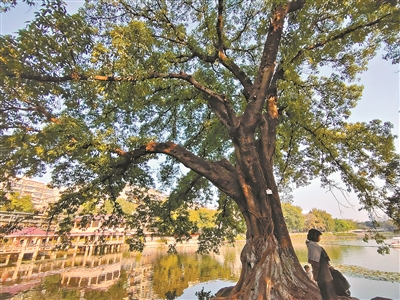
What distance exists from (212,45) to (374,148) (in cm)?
635

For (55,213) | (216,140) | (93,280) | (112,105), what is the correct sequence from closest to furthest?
(55,213), (112,105), (216,140), (93,280)

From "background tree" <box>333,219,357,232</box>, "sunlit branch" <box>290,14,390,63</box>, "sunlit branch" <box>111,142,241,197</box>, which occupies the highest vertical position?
"sunlit branch" <box>290,14,390,63</box>

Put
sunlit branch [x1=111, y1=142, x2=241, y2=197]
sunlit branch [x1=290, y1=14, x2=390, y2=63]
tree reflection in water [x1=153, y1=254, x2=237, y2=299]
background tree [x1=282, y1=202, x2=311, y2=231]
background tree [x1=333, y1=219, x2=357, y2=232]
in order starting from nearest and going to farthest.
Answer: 1. sunlit branch [x1=290, y1=14, x2=390, y2=63]
2. sunlit branch [x1=111, y1=142, x2=241, y2=197]
3. tree reflection in water [x1=153, y1=254, x2=237, y2=299]
4. background tree [x1=282, y1=202, x2=311, y2=231]
5. background tree [x1=333, y1=219, x2=357, y2=232]

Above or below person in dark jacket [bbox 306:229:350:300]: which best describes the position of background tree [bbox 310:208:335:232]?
above

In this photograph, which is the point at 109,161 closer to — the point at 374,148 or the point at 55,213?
the point at 55,213

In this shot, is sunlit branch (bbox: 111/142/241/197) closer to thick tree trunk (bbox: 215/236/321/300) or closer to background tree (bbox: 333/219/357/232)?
thick tree trunk (bbox: 215/236/321/300)

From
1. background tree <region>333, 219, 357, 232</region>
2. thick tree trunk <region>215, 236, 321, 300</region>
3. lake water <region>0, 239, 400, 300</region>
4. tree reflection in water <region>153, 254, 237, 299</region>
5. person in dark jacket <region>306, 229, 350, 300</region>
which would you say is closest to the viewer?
thick tree trunk <region>215, 236, 321, 300</region>

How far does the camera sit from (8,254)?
18.6 metres

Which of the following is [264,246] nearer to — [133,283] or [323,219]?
[133,283]

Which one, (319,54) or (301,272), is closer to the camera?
(301,272)

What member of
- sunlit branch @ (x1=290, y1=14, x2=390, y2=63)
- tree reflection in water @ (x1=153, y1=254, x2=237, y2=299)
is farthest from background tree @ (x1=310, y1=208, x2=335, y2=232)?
sunlit branch @ (x1=290, y1=14, x2=390, y2=63)

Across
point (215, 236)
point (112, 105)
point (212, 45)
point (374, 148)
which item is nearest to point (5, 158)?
point (112, 105)

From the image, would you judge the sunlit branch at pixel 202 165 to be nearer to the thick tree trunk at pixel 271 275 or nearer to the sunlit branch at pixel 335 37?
the thick tree trunk at pixel 271 275

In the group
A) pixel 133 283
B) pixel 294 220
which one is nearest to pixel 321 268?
pixel 133 283
